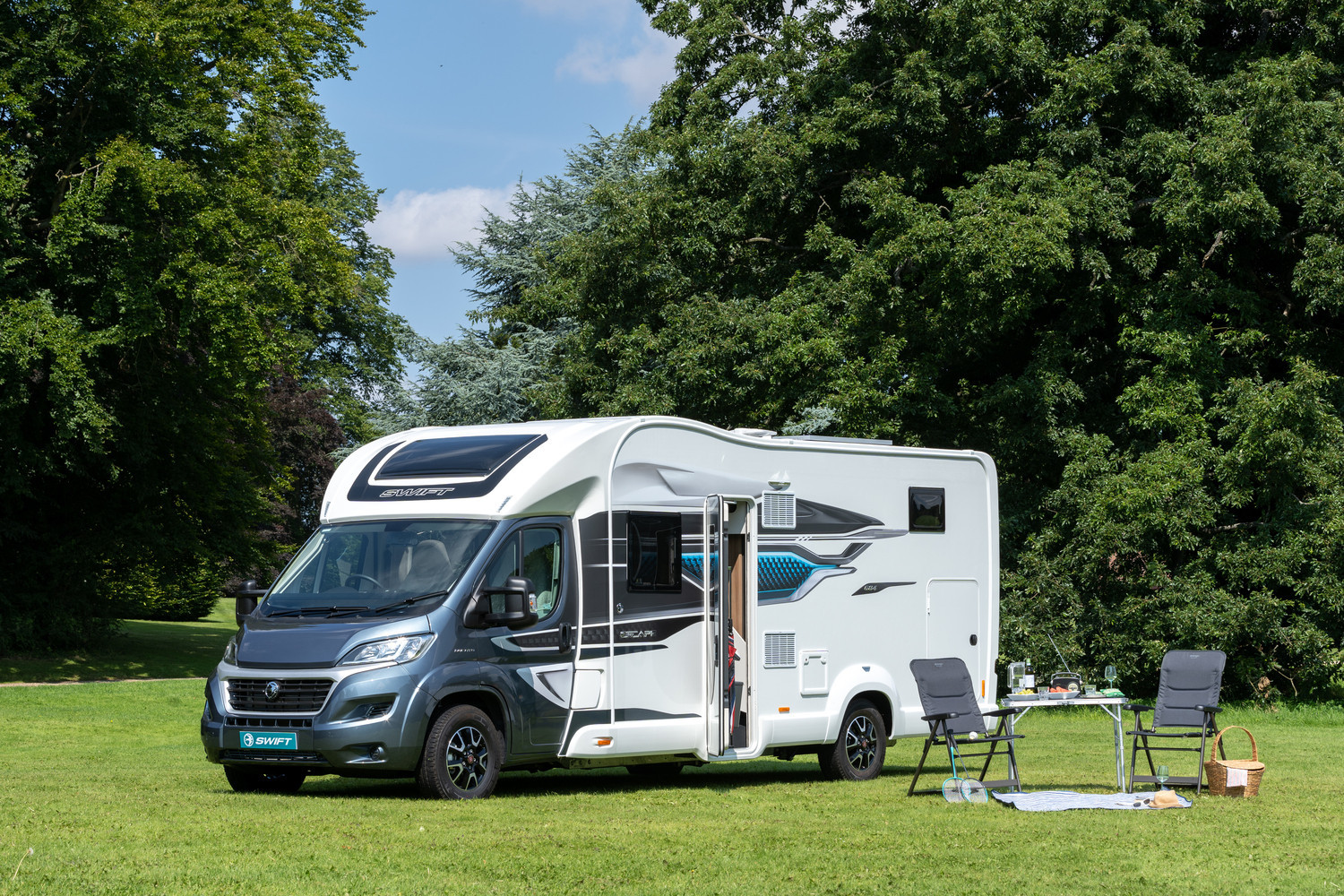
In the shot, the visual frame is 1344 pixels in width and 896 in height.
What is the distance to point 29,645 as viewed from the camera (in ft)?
97.1

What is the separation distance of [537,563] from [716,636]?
6.11 ft

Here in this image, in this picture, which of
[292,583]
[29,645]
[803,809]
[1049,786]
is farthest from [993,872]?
[29,645]

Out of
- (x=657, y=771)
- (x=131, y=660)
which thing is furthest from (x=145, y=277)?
(x=657, y=771)

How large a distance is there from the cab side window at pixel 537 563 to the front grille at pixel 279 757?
5.92ft

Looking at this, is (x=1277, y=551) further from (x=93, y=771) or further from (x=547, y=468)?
(x=93, y=771)

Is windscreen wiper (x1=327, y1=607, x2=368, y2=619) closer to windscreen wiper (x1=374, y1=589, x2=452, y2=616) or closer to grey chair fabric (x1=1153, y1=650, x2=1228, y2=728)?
windscreen wiper (x1=374, y1=589, x2=452, y2=616)

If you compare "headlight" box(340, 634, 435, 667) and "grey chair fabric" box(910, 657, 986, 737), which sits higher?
"headlight" box(340, 634, 435, 667)

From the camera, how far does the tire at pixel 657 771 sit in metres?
14.0

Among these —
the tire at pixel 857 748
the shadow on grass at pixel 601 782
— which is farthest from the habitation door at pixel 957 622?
the shadow on grass at pixel 601 782

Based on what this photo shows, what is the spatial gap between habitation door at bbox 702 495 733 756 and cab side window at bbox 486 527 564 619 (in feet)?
4.82

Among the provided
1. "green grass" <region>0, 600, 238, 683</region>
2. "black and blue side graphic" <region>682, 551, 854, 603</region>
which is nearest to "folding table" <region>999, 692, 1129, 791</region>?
"black and blue side graphic" <region>682, 551, 854, 603</region>

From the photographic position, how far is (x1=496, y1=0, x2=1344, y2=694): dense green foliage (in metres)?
21.0

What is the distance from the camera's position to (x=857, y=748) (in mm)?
13797

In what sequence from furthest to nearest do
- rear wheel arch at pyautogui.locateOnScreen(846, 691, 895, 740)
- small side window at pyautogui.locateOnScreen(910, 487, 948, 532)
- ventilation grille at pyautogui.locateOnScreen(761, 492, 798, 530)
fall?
small side window at pyautogui.locateOnScreen(910, 487, 948, 532) < rear wheel arch at pyautogui.locateOnScreen(846, 691, 895, 740) < ventilation grille at pyautogui.locateOnScreen(761, 492, 798, 530)
